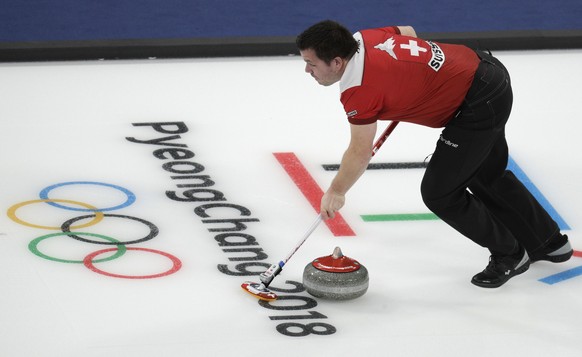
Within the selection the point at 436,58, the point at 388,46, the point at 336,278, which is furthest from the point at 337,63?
the point at 336,278

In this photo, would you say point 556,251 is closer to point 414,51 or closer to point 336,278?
point 336,278

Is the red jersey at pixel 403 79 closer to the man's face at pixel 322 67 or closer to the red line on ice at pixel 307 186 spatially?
the man's face at pixel 322 67

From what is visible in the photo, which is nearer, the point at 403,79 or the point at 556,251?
the point at 403,79

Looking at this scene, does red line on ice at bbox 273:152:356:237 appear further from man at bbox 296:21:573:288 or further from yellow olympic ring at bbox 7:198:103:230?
yellow olympic ring at bbox 7:198:103:230

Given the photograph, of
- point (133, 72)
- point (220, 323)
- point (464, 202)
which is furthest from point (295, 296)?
point (133, 72)

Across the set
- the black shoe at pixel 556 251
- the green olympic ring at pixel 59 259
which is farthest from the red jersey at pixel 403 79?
the green olympic ring at pixel 59 259

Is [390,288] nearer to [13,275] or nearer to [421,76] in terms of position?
[421,76]

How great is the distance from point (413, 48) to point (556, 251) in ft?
3.60

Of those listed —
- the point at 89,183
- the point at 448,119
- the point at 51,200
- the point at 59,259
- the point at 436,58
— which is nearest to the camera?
the point at 436,58

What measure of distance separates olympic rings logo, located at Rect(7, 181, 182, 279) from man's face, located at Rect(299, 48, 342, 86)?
104 centimetres

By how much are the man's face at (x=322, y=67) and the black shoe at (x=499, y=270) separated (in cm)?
102

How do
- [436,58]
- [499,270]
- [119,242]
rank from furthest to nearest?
[119,242] → [499,270] → [436,58]

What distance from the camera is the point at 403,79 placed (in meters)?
4.53

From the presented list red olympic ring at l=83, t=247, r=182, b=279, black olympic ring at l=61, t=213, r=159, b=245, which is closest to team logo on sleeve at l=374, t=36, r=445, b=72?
red olympic ring at l=83, t=247, r=182, b=279
